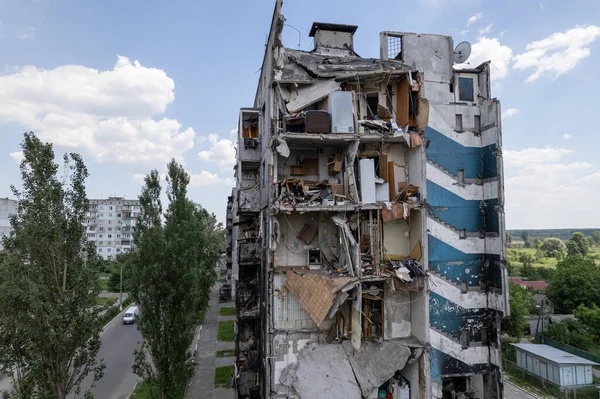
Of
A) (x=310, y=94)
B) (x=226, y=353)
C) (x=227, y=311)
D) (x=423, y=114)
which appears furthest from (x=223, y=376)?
(x=423, y=114)

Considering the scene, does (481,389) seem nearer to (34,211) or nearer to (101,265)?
(101,265)

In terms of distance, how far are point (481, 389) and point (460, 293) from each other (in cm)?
462

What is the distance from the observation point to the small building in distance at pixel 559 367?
21.3 meters

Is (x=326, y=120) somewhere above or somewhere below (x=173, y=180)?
above

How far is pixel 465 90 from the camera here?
1570cm

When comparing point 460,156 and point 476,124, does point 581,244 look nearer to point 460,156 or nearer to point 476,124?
point 476,124

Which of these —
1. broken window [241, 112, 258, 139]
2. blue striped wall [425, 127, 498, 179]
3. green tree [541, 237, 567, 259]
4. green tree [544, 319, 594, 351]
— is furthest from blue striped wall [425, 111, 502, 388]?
green tree [541, 237, 567, 259]

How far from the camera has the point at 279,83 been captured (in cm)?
1442

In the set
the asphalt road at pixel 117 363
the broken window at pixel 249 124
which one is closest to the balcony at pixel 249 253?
the broken window at pixel 249 124

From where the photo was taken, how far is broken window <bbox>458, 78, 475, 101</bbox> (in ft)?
51.3

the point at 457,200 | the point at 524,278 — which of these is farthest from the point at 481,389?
the point at 524,278

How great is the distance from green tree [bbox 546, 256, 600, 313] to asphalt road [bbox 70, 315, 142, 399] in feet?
143

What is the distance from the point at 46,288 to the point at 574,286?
47221 millimetres

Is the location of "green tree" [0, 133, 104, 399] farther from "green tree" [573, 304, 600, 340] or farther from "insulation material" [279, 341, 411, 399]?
"green tree" [573, 304, 600, 340]
